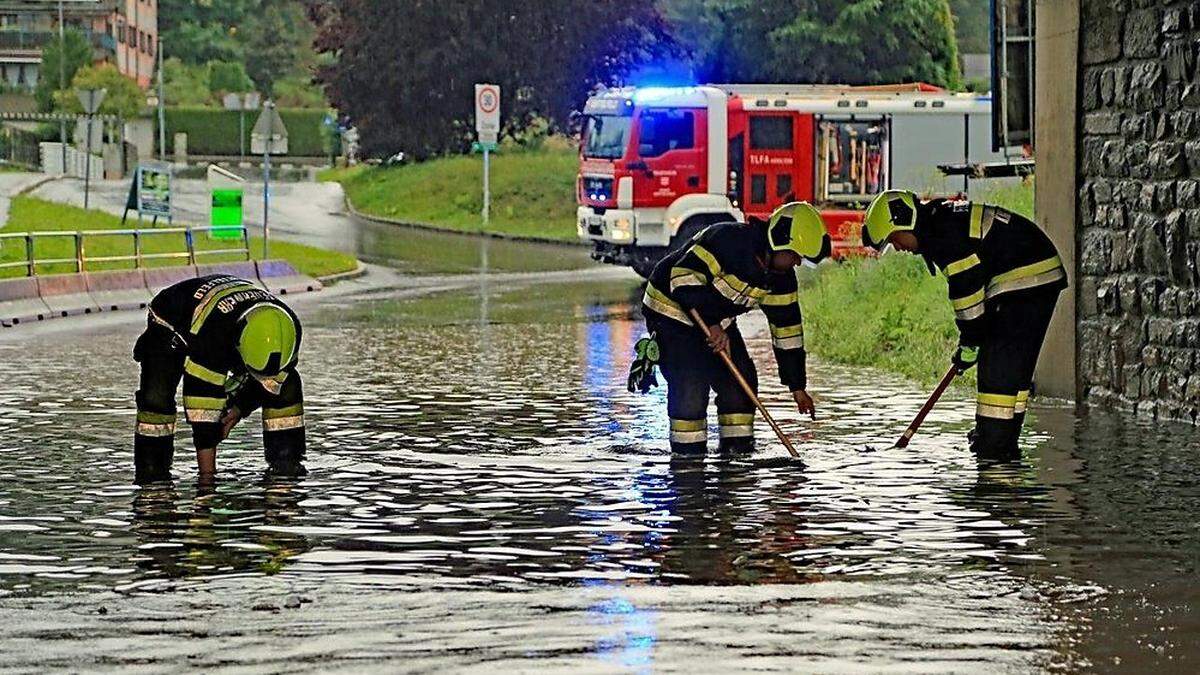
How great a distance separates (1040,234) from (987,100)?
22208mm

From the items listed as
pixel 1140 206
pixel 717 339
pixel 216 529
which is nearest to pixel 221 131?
pixel 1140 206

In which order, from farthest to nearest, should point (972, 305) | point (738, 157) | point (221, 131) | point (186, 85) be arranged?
point (186, 85), point (221, 131), point (738, 157), point (972, 305)

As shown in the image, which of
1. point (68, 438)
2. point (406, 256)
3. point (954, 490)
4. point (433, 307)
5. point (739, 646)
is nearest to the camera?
point (739, 646)

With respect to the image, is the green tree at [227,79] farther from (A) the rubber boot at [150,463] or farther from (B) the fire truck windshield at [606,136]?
(A) the rubber boot at [150,463]

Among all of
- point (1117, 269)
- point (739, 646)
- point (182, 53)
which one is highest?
point (182, 53)

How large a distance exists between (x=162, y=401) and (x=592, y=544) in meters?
3.17

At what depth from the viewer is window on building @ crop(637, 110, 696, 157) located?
3375 centimetres

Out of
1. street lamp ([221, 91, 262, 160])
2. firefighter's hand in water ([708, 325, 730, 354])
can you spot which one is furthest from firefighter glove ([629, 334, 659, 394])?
street lamp ([221, 91, 262, 160])

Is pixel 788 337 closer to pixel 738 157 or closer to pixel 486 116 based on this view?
pixel 738 157

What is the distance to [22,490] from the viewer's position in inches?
493

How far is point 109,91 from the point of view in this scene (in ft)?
287

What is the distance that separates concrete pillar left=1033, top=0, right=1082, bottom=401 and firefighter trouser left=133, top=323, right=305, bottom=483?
6.38 metres

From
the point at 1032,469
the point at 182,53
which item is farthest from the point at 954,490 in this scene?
the point at 182,53

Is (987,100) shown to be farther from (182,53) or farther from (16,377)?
(182,53)
